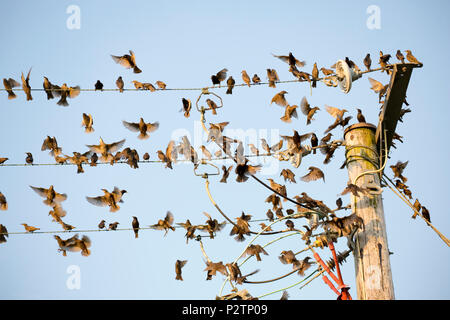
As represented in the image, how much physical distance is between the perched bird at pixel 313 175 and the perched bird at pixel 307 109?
350mm

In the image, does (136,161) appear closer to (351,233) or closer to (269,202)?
(269,202)

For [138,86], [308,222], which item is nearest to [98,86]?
[138,86]

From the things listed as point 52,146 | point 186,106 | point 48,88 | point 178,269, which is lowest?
point 178,269

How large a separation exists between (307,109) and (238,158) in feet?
2.47

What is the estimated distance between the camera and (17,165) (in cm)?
381

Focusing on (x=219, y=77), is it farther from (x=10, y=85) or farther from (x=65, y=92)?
(x=10, y=85)

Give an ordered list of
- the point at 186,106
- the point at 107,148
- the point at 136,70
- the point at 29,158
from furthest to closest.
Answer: the point at 29,158 → the point at 136,70 → the point at 107,148 → the point at 186,106

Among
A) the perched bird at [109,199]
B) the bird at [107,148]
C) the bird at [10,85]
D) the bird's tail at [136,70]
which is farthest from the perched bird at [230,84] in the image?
the bird at [10,85]

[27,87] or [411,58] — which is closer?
[411,58]

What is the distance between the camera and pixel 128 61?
362 cm

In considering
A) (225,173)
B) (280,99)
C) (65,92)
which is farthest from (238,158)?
(65,92)

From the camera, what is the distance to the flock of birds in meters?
2.76

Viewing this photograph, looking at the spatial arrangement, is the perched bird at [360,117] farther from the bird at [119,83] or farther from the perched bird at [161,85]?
the bird at [119,83]

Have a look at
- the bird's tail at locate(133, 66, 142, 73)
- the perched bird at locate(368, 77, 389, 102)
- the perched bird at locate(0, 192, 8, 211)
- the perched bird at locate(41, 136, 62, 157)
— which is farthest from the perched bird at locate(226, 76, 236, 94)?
the perched bird at locate(0, 192, 8, 211)
